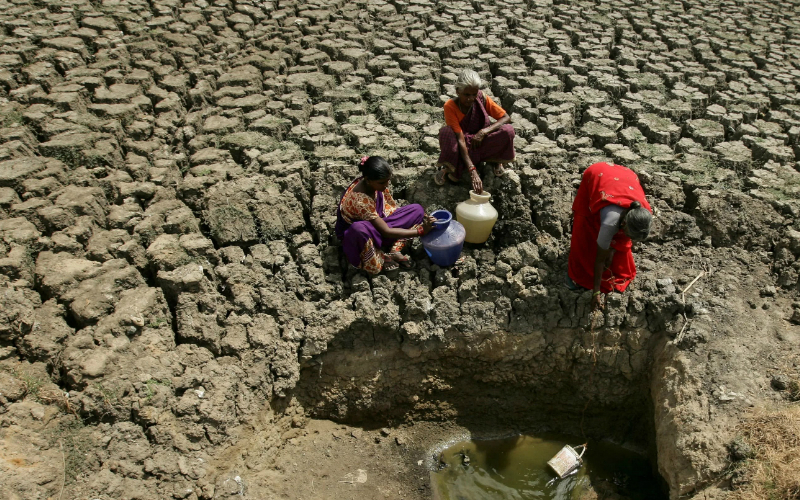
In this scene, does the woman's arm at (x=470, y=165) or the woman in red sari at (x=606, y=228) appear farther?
the woman's arm at (x=470, y=165)

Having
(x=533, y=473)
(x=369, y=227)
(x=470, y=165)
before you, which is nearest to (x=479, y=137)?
(x=470, y=165)

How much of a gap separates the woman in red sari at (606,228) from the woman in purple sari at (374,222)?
33.1 inches

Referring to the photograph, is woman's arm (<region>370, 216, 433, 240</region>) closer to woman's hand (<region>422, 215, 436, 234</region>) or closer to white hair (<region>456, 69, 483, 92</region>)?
woman's hand (<region>422, 215, 436, 234</region>)

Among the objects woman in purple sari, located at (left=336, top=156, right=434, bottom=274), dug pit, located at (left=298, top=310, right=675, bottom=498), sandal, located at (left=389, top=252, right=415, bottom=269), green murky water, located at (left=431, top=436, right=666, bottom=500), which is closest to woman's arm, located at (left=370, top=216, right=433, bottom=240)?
woman in purple sari, located at (left=336, top=156, right=434, bottom=274)

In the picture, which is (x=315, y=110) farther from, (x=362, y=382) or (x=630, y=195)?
(x=630, y=195)

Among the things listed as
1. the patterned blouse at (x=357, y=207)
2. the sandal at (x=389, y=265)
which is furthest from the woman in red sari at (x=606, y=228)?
the patterned blouse at (x=357, y=207)

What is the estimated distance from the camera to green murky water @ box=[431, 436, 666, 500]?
3459 millimetres

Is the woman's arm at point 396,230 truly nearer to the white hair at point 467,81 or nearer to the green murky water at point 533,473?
the white hair at point 467,81

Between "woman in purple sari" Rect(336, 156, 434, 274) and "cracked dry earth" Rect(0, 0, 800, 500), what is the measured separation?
0.17m

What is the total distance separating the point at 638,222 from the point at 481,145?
110 centimetres

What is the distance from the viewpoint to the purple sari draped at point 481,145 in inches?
139

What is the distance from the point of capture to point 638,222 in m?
2.84

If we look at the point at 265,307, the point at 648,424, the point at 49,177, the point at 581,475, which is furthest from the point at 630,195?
the point at 49,177

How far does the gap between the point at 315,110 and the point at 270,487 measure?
259 cm
